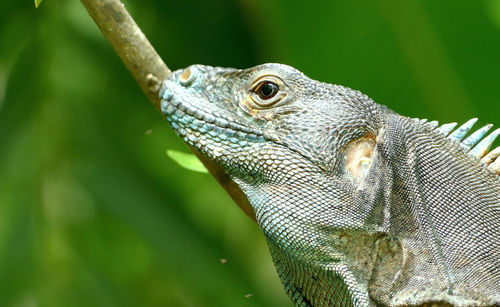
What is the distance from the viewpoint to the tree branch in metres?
4.22

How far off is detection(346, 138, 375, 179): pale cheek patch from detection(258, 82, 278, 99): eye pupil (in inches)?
23.1

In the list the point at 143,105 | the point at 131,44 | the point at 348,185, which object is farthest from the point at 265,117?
the point at 143,105

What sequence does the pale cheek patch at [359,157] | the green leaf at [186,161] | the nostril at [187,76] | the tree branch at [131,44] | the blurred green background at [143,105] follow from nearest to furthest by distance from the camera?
the pale cheek patch at [359,157] → the tree branch at [131,44] → the nostril at [187,76] → the green leaf at [186,161] → the blurred green background at [143,105]

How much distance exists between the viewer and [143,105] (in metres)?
7.82

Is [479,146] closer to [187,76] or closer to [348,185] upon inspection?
[348,185]

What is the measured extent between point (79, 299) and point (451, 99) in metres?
3.83

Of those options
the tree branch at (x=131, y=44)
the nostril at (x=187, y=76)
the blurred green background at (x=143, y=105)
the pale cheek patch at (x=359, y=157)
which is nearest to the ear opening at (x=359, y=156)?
the pale cheek patch at (x=359, y=157)

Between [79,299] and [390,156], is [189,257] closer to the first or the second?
[79,299]

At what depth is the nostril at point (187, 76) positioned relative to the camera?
436 cm

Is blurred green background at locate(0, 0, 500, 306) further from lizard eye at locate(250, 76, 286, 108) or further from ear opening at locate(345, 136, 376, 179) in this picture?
ear opening at locate(345, 136, 376, 179)

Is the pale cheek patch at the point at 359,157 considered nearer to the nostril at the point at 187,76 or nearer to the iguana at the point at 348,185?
the iguana at the point at 348,185

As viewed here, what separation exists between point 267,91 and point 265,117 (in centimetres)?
17

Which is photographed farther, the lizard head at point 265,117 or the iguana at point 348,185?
the lizard head at point 265,117

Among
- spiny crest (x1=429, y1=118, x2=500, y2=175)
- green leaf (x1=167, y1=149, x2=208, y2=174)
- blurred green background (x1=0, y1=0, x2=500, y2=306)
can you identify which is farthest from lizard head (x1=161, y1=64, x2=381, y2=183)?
blurred green background (x1=0, y1=0, x2=500, y2=306)
